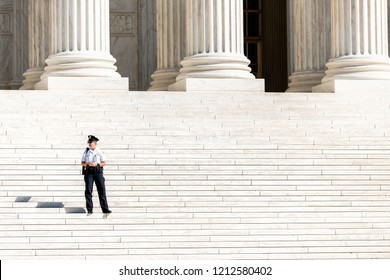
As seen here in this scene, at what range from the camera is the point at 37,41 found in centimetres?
6944

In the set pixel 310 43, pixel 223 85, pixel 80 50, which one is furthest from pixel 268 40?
pixel 80 50

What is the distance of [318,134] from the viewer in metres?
54.7

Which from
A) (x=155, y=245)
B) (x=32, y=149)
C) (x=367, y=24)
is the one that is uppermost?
(x=367, y=24)

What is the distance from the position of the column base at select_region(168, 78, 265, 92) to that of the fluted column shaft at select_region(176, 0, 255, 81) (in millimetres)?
496

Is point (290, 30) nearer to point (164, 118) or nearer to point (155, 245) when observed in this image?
point (164, 118)

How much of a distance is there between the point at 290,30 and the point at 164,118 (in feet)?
Result: 65.4

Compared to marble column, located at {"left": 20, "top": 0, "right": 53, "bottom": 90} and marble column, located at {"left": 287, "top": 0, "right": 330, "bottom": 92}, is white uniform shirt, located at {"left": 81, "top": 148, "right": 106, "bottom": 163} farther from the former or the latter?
marble column, located at {"left": 287, "top": 0, "right": 330, "bottom": 92}

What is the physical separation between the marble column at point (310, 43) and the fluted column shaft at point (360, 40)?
3585 mm

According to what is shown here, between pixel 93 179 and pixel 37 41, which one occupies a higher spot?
pixel 37 41

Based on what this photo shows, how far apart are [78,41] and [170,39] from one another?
9246 mm

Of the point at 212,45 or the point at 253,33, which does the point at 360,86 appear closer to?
the point at 212,45

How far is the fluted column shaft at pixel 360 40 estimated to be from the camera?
2485 inches

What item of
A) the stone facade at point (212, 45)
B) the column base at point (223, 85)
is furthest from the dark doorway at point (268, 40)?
the column base at point (223, 85)

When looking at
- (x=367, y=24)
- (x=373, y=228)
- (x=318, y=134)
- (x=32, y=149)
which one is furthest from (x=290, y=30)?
(x=373, y=228)
